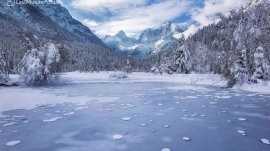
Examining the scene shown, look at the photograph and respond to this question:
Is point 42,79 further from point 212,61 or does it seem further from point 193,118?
point 212,61

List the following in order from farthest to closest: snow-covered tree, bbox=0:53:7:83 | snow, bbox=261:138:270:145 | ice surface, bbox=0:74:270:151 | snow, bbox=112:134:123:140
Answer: snow-covered tree, bbox=0:53:7:83
snow, bbox=112:134:123:140
snow, bbox=261:138:270:145
ice surface, bbox=0:74:270:151

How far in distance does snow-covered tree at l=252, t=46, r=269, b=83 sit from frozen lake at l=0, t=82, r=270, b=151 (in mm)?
10005

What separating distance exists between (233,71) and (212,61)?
52.4 m

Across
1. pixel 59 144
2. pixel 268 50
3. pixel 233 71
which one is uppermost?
pixel 268 50

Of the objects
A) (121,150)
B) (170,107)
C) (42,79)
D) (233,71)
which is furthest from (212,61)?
(121,150)

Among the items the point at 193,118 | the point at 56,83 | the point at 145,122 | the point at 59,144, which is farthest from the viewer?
the point at 56,83

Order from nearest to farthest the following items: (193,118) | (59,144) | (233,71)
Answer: (59,144) < (193,118) < (233,71)

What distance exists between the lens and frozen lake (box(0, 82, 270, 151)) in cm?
891

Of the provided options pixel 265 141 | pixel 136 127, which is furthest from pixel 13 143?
pixel 265 141

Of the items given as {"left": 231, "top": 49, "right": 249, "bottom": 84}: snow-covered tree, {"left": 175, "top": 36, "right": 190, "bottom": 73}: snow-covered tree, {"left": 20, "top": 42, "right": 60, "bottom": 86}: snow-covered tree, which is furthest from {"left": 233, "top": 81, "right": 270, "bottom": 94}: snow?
{"left": 175, "top": 36, "right": 190, "bottom": 73}: snow-covered tree

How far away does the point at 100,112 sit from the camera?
1462 cm

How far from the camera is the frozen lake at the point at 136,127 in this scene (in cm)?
891

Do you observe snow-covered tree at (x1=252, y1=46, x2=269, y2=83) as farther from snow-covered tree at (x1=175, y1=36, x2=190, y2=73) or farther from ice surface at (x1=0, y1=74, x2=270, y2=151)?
snow-covered tree at (x1=175, y1=36, x2=190, y2=73)

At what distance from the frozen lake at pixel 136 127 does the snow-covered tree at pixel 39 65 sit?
12891 millimetres
